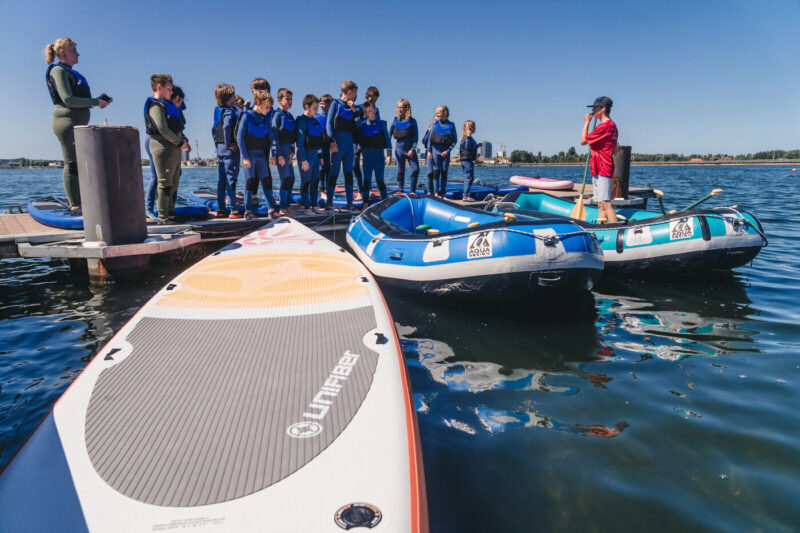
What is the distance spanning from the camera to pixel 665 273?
5.99m

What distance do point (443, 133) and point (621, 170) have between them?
5.35m

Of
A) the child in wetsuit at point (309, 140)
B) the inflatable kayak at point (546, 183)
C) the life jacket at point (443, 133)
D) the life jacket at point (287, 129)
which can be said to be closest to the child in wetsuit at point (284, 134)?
the life jacket at point (287, 129)

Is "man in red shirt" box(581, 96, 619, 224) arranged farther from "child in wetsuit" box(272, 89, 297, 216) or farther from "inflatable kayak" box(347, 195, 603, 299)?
"child in wetsuit" box(272, 89, 297, 216)

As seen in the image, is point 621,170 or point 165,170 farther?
point 621,170

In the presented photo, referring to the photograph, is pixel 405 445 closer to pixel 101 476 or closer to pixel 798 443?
pixel 101 476

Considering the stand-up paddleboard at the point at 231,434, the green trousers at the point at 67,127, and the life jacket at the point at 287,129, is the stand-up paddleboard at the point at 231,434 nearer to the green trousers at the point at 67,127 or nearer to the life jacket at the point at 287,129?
the green trousers at the point at 67,127

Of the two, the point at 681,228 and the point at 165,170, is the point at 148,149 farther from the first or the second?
the point at 681,228

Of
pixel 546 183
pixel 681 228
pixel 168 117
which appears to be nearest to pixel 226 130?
pixel 168 117

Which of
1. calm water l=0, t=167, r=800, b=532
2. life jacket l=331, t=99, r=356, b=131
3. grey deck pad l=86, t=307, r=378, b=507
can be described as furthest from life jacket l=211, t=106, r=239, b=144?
grey deck pad l=86, t=307, r=378, b=507

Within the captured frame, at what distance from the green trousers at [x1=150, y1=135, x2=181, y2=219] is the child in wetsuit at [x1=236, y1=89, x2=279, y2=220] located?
3.09 feet

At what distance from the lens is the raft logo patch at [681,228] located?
5715 mm

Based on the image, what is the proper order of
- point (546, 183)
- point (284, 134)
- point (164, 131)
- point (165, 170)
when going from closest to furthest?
1. point (164, 131)
2. point (165, 170)
3. point (284, 134)
4. point (546, 183)

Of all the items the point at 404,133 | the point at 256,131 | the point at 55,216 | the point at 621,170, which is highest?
the point at 404,133

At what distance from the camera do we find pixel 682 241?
575 cm
